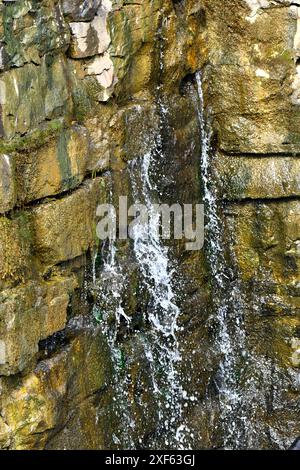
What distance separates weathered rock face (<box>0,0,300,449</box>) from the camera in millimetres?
4484

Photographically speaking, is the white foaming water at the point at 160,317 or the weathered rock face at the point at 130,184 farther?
the white foaming water at the point at 160,317

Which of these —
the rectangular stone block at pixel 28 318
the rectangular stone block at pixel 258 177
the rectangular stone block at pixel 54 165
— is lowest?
the rectangular stone block at pixel 28 318

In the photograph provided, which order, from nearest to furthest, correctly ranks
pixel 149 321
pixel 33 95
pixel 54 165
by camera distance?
pixel 33 95
pixel 54 165
pixel 149 321

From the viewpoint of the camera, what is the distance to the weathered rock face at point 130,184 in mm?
4484

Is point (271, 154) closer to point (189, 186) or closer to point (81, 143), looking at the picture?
point (189, 186)

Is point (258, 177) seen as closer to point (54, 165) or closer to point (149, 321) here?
point (149, 321)

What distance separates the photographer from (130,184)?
207 inches

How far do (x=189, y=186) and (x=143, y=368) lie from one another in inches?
47.7

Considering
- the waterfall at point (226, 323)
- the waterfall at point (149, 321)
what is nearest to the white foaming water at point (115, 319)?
the waterfall at point (149, 321)

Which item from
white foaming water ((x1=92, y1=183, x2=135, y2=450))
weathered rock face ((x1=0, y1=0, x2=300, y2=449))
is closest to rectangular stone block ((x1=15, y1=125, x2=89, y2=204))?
weathered rock face ((x1=0, y1=0, x2=300, y2=449))

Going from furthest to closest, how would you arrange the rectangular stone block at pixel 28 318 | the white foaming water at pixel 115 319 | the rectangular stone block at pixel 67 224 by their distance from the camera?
1. the white foaming water at pixel 115 319
2. the rectangular stone block at pixel 67 224
3. the rectangular stone block at pixel 28 318

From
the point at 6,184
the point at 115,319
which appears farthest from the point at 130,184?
the point at 6,184

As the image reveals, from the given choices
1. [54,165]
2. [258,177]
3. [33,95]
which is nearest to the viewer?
[33,95]

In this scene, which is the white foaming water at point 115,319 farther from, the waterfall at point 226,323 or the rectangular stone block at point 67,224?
the waterfall at point 226,323
